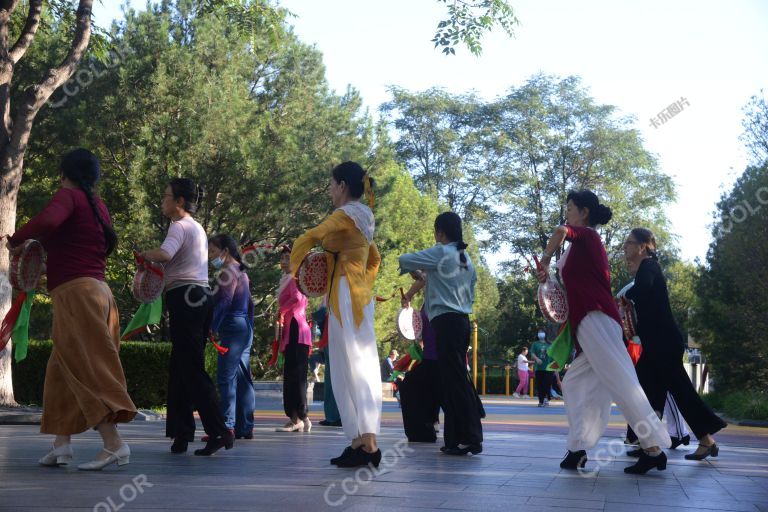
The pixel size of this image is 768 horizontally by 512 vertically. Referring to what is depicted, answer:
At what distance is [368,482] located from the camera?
20.0 ft

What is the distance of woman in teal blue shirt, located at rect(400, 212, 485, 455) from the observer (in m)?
8.37

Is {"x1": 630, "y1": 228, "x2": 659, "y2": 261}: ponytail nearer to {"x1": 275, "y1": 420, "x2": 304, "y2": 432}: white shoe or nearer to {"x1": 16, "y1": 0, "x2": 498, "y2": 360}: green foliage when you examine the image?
{"x1": 275, "y1": 420, "x2": 304, "y2": 432}: white shoe

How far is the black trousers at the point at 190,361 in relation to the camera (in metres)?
7.70

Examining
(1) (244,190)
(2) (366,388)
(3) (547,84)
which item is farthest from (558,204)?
(2) (366,388)

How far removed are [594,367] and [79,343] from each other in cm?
355

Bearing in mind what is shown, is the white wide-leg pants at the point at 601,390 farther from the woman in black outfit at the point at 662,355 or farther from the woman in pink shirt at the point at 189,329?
the woman in pink shirt at the point at 189,329

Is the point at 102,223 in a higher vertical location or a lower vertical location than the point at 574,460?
higher

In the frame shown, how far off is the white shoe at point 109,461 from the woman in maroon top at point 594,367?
3071 millimetres

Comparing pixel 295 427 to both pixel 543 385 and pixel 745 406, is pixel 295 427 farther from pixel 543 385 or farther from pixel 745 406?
pixel 543 385

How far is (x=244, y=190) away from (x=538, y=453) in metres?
15.7

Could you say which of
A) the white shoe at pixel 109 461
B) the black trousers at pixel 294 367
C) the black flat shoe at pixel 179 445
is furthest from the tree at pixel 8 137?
the white shoe at pixel 109 461

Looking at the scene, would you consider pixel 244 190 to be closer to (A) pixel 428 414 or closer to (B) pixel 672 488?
(A) pixel 428 414

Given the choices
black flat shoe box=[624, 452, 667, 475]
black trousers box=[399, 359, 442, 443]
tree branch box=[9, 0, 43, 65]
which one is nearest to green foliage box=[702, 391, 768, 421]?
black trousers box=[399, 359, 442, 443]

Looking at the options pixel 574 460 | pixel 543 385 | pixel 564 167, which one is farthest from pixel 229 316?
pixel 564 167
